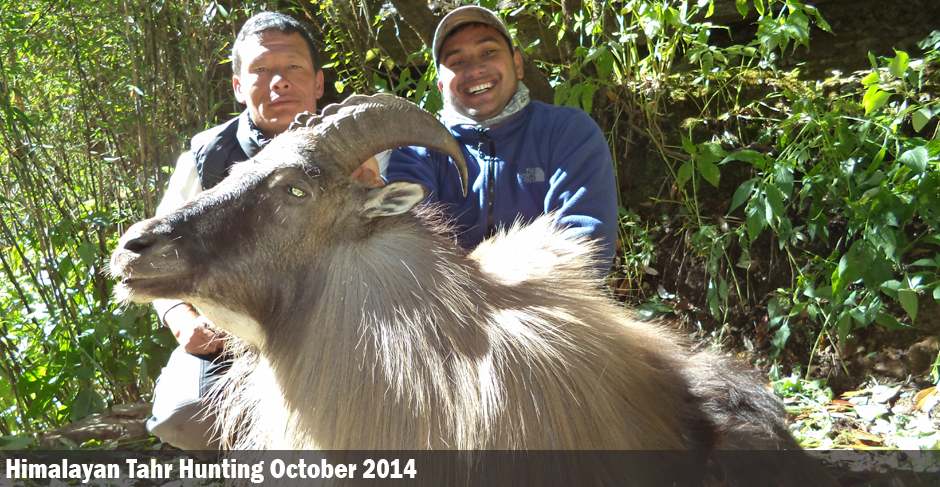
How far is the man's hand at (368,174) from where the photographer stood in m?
2.34

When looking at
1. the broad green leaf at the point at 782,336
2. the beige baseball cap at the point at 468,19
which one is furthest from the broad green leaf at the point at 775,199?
the beige baseball cap at the point at 468,19

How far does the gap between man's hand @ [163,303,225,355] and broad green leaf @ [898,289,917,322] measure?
3.19 metres

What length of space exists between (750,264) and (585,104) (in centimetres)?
143

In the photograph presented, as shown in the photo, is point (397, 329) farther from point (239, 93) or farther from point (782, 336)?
point (782, 336)

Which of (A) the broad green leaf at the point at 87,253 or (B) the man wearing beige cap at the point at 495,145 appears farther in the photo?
(A) the broad green leaf at the point at 87,253

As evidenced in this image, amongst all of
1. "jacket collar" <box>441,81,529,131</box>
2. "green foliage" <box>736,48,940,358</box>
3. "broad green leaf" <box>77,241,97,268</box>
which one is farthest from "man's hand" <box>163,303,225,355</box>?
"green foliage" <box>736,48,940,358</box>

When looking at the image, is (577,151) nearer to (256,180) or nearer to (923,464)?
(256,180)

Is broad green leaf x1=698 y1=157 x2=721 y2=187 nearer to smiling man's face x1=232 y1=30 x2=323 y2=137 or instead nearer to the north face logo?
the north face logo

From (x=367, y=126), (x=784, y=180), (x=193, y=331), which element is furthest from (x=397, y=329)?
(x=784, y=180)

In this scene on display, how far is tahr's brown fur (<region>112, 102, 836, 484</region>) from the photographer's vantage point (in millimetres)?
1991

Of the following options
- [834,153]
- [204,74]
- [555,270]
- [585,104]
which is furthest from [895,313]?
[204,74]

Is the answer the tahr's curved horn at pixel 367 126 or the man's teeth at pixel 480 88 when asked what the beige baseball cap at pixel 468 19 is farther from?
the tahr's curved horn at pixel 367 126

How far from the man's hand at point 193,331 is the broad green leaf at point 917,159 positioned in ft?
10.5

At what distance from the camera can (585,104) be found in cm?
419
